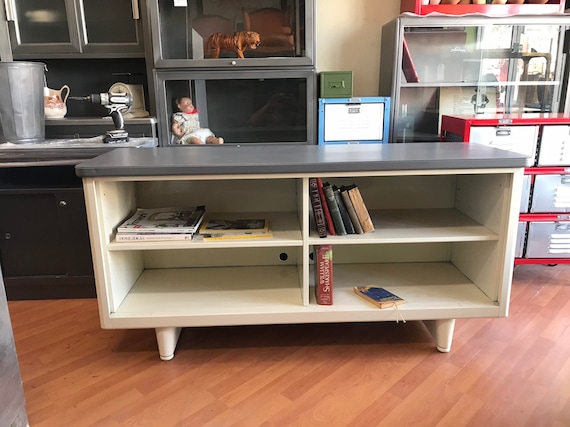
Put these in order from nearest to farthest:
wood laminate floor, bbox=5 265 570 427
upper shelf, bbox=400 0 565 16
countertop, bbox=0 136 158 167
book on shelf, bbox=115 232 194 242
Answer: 1. wood laminate floor, bbox=5 265 570 427
2. book on shelf, bbox=115 232 194 242
3. countertop, bbox=0 136 158 167
4. upper shelf, bbox=400 0 565 16

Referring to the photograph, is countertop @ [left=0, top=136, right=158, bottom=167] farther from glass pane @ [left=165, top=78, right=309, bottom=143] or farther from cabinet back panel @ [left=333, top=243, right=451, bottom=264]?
cabinet back panel @ [left=333, top=243, right=451, bottom=264]

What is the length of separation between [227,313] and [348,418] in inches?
20.0

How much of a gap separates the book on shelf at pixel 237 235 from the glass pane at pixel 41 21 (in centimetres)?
167

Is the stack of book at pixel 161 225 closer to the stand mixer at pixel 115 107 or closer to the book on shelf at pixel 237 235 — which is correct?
the book on shelf at pixel 237 235

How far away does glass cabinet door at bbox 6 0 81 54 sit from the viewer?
7.88 feet

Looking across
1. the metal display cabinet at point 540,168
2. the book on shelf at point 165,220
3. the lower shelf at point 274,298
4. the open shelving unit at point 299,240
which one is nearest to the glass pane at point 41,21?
the open shelving unit at point 299,240

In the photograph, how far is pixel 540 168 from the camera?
208 centimetres

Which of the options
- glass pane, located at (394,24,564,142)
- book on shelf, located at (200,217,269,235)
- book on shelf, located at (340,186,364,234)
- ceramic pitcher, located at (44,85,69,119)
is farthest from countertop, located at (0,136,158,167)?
glass pane, located at (394,24,564,142)

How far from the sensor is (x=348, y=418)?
→ 1.30 metres

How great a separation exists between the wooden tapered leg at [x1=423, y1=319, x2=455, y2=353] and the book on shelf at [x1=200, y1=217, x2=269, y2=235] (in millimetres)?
716

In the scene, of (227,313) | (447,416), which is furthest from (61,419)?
(447,416)

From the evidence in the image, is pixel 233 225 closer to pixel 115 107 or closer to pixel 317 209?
pixel 317 209

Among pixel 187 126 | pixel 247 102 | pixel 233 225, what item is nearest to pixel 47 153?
pixel 187 126

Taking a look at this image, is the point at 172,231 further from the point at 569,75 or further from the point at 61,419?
the point at 569,75
